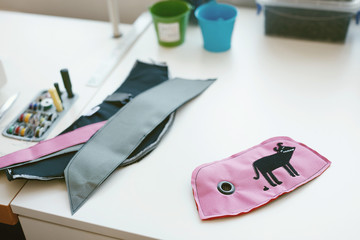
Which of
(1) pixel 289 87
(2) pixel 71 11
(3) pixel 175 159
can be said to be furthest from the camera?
(2) pixel 71 11

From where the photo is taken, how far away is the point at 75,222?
27.9 inches

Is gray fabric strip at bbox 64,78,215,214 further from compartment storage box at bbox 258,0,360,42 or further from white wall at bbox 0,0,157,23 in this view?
white wall at bbox 0,0,157,23

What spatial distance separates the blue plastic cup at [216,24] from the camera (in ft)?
3.54

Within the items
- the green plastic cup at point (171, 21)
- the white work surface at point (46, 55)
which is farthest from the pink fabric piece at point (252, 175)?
the green plastic cup at point (171, 21)

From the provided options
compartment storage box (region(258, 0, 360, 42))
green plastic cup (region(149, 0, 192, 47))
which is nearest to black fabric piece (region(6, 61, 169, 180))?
green plastic cup (region(149, 0, 192, 47))

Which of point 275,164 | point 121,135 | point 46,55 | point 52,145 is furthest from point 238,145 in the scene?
point 46,55

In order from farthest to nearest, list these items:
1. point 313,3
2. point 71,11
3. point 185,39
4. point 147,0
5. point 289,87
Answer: point 71,11
point 147,0
point 185,39
point 313,3
point 289,87

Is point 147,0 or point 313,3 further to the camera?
point 147,0

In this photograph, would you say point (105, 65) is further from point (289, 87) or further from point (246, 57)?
point (289, 87)

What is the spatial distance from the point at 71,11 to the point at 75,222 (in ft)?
3.38

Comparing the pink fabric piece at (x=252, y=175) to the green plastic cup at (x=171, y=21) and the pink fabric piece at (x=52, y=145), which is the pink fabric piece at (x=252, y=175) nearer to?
the pink fabric piece at (x=52, y=145)

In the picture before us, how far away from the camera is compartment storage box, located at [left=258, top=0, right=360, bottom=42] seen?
1.08 m

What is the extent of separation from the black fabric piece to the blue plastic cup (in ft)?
0.55

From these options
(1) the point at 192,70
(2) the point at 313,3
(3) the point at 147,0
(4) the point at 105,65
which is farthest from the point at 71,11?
(2) the point at 313,3
